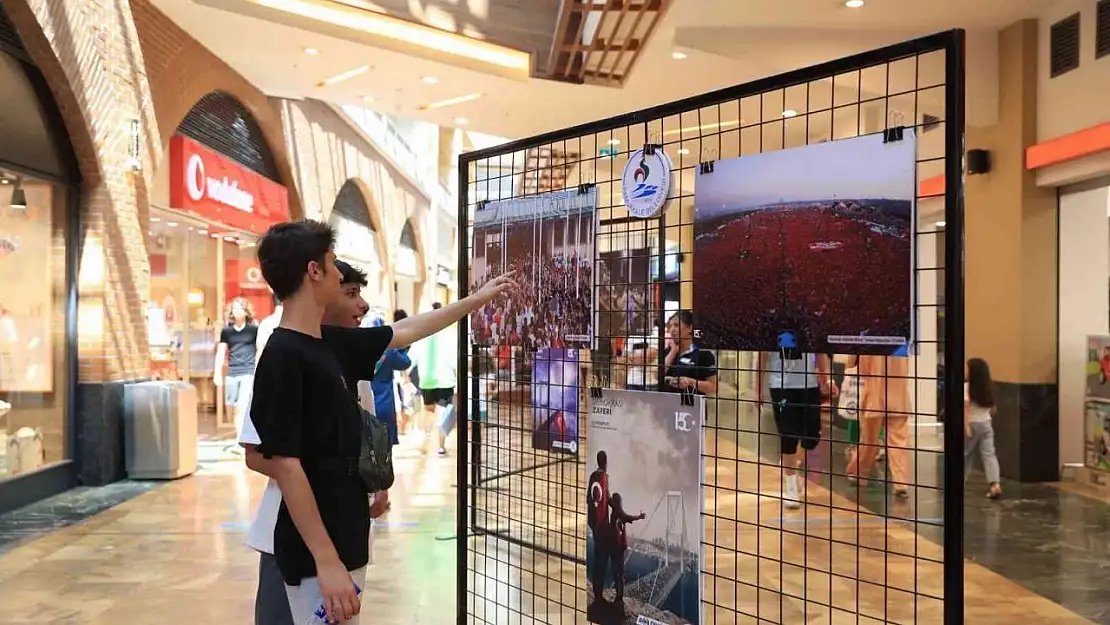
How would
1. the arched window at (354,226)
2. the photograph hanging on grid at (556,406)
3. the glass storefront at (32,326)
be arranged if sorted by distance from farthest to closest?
the arched window at (354,226) → the glass storefront at (32,326) → the photograph hanging on grid at (556,406)

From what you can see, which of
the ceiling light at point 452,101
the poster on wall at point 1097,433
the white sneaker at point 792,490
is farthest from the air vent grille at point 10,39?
the poster on wall at point 1097,433

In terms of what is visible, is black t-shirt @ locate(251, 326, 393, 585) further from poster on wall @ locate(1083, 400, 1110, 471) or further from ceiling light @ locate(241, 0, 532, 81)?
poster on wall @ locate(1083, 400, 1110, 471)

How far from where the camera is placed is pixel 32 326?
21.7 feet

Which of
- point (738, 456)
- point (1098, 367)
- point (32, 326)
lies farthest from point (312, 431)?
point (1098, 367)

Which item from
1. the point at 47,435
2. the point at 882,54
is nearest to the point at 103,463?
the point at 47,435

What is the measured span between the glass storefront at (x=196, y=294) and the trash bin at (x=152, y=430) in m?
1.79

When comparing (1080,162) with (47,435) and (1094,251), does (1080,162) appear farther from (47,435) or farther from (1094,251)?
(47,435)

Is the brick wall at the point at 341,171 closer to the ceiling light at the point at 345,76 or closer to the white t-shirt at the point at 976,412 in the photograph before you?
the ceiling light at the point at 345,76

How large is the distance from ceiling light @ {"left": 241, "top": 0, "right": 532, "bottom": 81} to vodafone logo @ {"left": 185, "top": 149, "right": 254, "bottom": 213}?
2052mm

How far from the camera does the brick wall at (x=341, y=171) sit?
12.1 m

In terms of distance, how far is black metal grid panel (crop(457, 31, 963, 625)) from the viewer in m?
1.72

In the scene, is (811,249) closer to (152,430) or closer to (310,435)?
(310,435)

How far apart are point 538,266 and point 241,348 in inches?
263

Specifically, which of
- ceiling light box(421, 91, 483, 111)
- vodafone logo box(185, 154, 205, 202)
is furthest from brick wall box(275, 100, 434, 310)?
vodafone logo box(185, 154, 205, 202)
